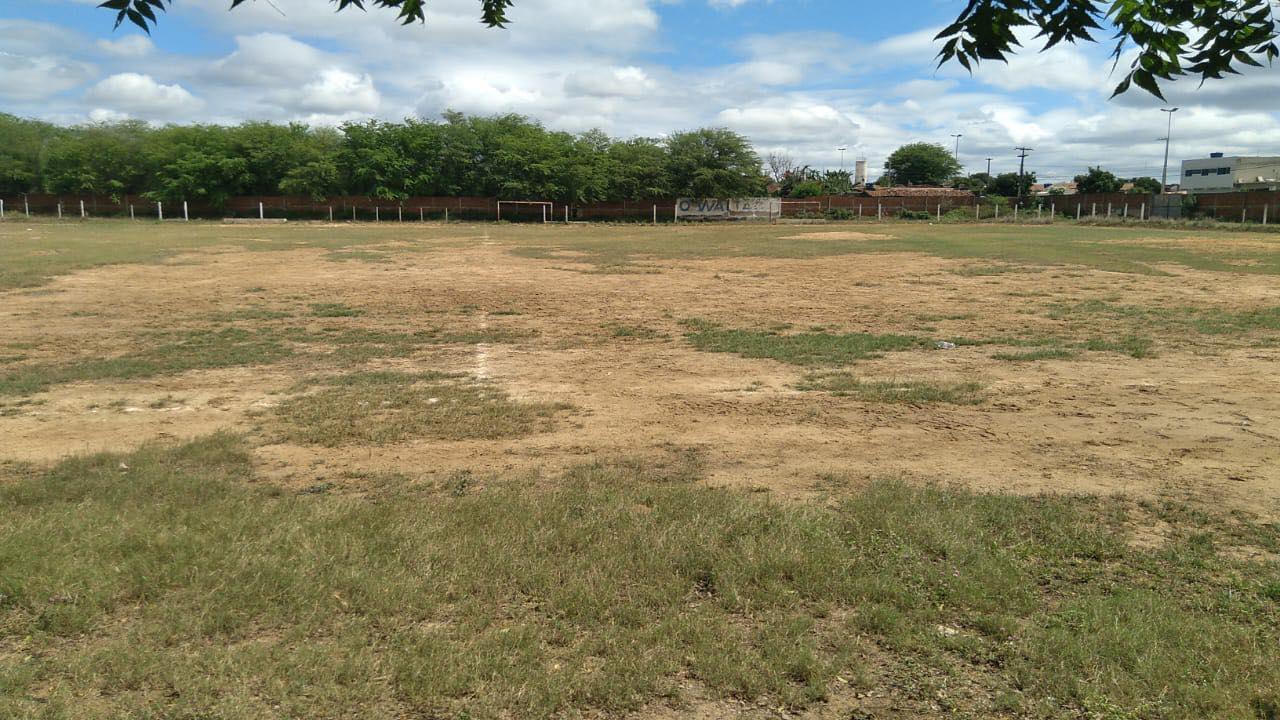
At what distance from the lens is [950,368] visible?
10508 mm

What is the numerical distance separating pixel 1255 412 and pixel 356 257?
25772mm

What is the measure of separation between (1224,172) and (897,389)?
117 meters

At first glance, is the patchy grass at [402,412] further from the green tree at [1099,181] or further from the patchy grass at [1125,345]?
the green tree at [1099,181]

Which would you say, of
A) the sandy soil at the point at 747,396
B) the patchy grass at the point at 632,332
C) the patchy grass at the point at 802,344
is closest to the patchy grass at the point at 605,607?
the sandy soil at the point at 747,396

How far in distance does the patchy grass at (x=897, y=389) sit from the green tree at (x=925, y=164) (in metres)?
114

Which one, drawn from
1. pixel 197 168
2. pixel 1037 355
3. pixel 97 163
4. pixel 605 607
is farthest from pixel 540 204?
pixel 605 607

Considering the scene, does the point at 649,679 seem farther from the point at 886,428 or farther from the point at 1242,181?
the point at 1242,181

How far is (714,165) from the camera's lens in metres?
69.1

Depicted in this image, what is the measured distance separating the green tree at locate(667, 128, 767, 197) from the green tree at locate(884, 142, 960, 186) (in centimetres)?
5386

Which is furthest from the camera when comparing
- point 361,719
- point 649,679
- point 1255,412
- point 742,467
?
point 1255,412

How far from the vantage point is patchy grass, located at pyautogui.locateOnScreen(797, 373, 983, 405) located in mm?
8688

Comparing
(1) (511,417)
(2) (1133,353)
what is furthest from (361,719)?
(2) (1133,353)

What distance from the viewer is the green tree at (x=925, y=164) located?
375 feet

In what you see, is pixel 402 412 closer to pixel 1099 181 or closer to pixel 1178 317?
pixel 1178 317
